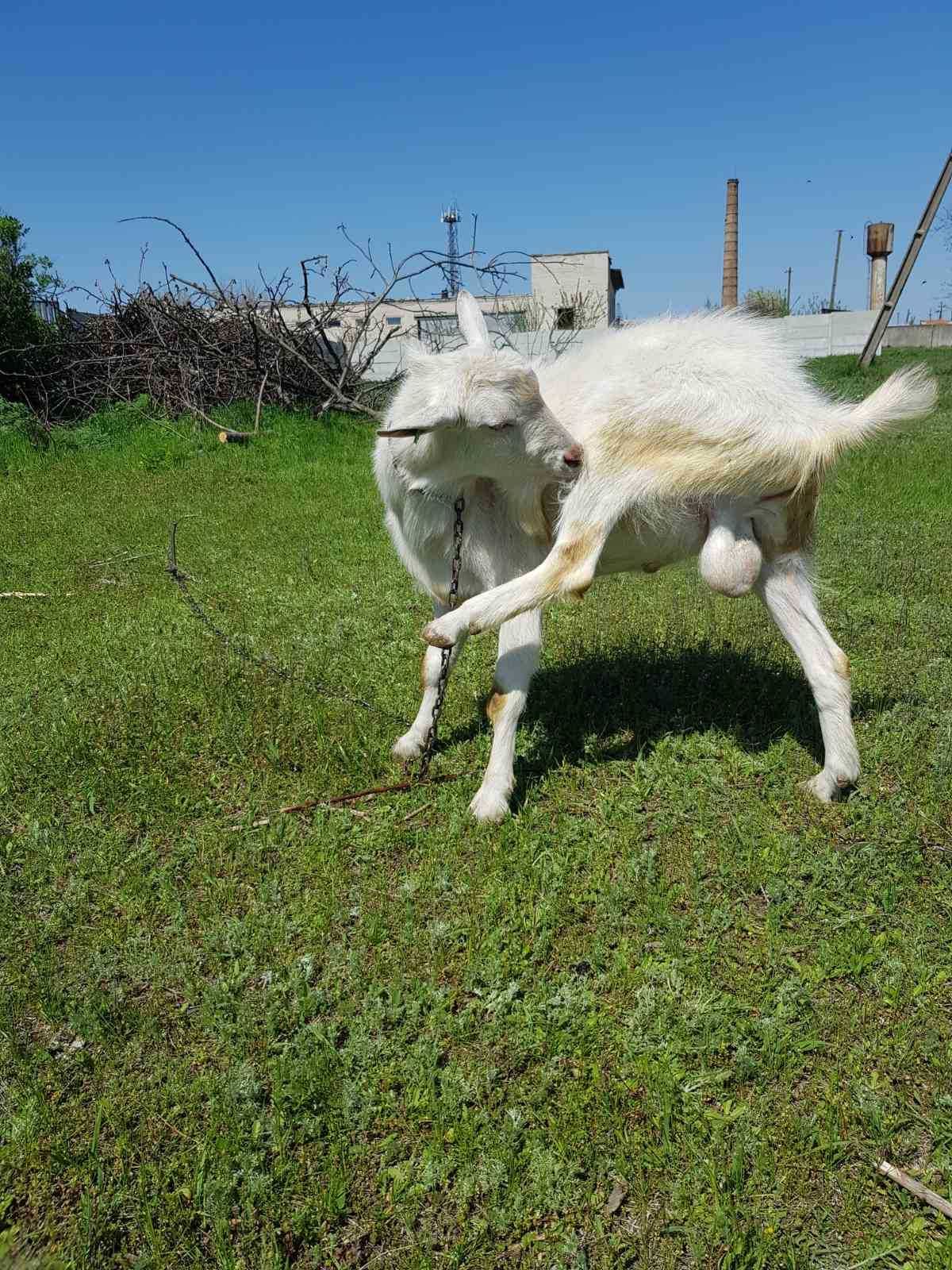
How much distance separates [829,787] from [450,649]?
5.43 ft

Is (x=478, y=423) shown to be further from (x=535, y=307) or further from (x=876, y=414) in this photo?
(x=535, y=307)

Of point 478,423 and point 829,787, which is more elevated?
point 478,423

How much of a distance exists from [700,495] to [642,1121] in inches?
82.0

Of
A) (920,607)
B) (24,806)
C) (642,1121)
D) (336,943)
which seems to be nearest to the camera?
(642,1121)

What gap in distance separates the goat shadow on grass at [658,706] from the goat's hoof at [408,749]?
7.1 inches

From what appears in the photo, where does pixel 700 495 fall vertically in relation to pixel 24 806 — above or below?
above

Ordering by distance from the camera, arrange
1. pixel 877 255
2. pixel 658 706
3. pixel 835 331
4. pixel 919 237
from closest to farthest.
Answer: pixel 658 706
pixel 919 237
pixel 835 331
pixel 877 255

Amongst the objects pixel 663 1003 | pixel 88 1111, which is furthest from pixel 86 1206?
pixel 663 1003

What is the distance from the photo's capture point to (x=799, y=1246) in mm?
2088

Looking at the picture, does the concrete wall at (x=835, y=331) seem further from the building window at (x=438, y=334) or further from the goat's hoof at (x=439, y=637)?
the goat's hoof at (x=439, y=637)

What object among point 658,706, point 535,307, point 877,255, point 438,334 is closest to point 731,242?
point 877,255

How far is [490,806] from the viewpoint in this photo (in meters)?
3.63

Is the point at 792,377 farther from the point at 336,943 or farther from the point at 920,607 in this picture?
the point at 920,607

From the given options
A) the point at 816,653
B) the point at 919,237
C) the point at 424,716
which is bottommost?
the point at 424,716
